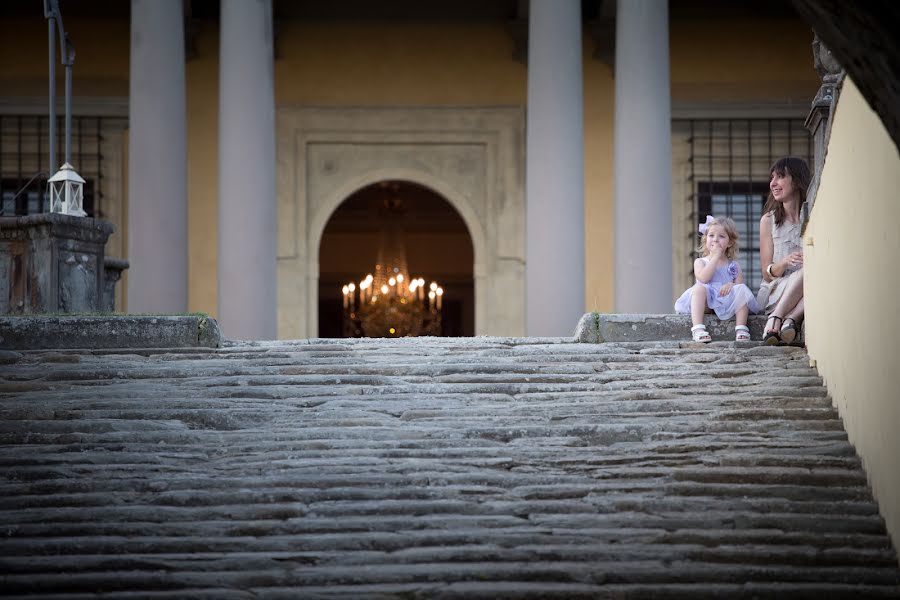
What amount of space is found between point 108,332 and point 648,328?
3231 millimetres

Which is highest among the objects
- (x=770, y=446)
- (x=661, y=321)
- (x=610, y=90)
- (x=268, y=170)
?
(x=610, y=90)

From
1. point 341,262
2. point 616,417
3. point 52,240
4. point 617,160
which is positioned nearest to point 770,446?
point 616,417

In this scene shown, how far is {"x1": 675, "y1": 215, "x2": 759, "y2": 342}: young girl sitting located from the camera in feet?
31.1

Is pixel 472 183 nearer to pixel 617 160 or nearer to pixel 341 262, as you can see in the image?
pixel 617 160

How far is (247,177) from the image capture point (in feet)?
47.8

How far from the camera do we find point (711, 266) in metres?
9.70

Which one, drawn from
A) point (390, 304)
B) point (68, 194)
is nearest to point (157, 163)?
point (68, 194)

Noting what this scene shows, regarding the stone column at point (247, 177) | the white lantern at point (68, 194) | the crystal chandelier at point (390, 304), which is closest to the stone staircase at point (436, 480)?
the white lantern at point (68, 194)

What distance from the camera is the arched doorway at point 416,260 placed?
2530 cm

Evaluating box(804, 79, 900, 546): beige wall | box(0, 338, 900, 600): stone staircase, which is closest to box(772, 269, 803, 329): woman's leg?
box(0, 338, 900, 600): stone staircase

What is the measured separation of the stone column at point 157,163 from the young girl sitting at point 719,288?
5.95m

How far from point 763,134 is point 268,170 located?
679 cm

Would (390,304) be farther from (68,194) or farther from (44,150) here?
(68,194)

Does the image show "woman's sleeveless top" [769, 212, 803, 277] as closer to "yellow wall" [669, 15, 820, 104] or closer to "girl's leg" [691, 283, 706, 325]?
"girl's leg" [691, 283, 706, 325]
